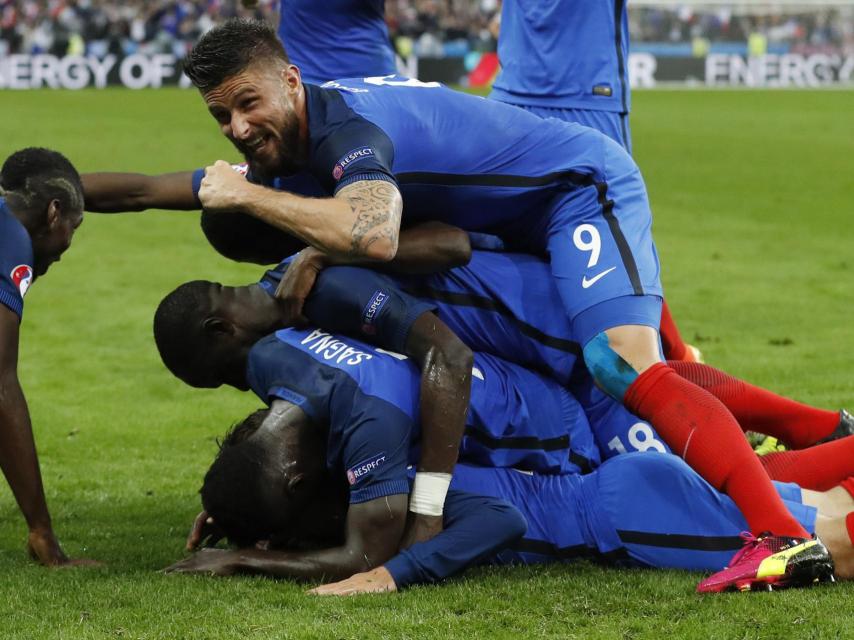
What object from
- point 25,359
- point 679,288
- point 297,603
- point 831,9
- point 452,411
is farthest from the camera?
point 831,9

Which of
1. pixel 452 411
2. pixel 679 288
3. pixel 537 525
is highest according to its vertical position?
pixel 452 411

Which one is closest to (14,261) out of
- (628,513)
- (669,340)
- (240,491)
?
(240,491)

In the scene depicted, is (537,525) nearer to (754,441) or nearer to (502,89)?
(754,441)

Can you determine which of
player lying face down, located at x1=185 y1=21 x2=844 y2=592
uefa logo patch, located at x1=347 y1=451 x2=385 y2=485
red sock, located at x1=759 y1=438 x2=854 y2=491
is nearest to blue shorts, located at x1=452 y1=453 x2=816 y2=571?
player lying face down, located at x1=185 y1=21 x2=844 y2=592

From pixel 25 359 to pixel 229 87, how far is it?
17.2 feet

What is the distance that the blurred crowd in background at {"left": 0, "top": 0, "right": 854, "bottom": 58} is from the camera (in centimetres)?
3206

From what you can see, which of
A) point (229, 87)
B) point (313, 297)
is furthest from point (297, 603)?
point (229, 87)

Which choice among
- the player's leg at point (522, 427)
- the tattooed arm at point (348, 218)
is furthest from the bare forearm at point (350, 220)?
the player's leg at point (522, 427)

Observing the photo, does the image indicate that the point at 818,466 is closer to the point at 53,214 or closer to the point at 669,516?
the point at 669,516

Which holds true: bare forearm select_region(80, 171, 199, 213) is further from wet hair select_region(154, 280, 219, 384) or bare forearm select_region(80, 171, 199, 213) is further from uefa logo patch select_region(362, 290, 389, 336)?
uefa logo patch select_region(362, 290, 389, 336)

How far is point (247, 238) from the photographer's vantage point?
543 cm

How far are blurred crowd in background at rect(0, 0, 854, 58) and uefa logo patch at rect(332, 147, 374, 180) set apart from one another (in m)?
24.5

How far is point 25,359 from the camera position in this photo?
370 inches

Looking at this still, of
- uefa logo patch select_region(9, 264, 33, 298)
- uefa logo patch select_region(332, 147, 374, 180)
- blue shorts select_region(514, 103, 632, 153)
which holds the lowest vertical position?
blue shorts select_region(514, 103, 632, 153)
